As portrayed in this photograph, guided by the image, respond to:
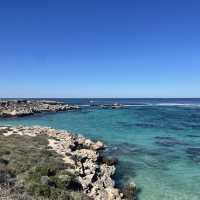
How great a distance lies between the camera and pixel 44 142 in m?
33.5

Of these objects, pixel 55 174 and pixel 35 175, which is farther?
pixel 55 174

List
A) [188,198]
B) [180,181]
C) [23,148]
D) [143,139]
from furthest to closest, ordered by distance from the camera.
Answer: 1. [143,139]
2. [23,148]
3. [180,181]
4. [188,198]

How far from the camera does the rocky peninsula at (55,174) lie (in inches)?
673

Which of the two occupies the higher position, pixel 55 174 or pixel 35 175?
pixel 35 175

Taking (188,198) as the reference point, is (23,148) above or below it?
above

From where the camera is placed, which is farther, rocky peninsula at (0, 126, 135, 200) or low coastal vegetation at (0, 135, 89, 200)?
rocky peninsula at (0, 126, 135, 200)

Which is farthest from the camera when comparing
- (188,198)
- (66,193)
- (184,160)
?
(184,160)

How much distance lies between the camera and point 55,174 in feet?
70.9

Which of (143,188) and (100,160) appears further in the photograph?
(100,160)

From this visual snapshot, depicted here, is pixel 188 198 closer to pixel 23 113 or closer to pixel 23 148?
pixel 23 148

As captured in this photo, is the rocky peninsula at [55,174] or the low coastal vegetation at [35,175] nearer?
the low coastal vegetation at [35,175]

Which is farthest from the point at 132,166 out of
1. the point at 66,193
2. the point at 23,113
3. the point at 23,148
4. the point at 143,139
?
the point at 23,113

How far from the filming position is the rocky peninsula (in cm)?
1709

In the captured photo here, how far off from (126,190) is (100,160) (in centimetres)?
790
